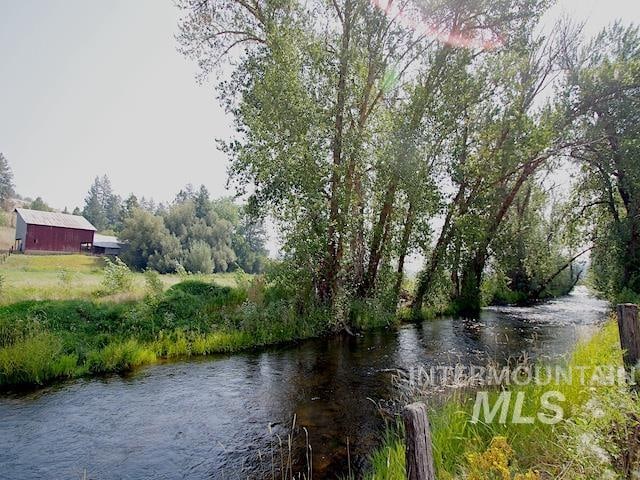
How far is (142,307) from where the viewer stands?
12445 millimetres

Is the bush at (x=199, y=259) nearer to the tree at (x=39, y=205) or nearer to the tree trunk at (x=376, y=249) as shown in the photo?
the tree trunk at (x=376, y=249)

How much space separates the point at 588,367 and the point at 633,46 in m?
22.5

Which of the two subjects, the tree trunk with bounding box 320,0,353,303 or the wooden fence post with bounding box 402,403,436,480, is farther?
the tree trunk with bounding box 320,0,353,303

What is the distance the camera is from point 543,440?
14.1ft

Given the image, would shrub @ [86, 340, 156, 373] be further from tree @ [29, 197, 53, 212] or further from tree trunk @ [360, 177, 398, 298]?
tree @ [29, 197, 53, 212]

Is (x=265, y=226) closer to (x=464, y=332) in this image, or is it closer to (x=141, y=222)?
(x=464, y=332)

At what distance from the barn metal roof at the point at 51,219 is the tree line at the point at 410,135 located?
3946cm

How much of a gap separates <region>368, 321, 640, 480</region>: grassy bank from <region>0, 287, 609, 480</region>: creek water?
1.34 metres

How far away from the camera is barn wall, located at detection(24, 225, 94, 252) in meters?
44.4

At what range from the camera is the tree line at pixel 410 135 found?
44.6 ft

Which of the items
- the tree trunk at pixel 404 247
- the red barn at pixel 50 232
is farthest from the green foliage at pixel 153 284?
the red barn at pixel 50 232

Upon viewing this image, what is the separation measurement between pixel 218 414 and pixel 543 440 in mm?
5375

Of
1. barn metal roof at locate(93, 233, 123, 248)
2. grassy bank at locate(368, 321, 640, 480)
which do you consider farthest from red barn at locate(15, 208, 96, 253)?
grassy bank at locate(368, 321, 640, 480)

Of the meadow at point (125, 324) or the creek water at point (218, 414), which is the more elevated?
the meadow at point (125, 324)
